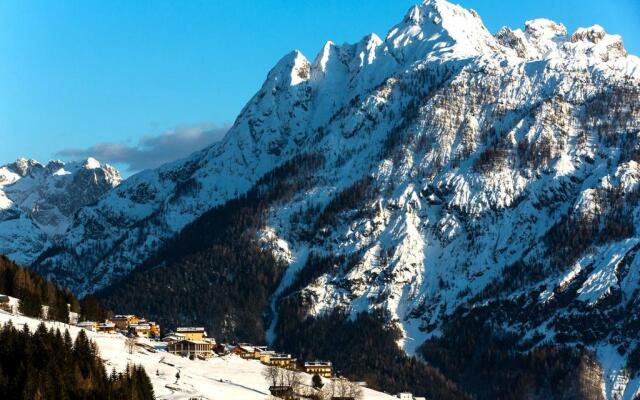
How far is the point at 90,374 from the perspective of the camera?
188500mm

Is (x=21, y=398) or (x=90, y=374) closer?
(x=21, y=398)

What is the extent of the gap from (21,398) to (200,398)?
101 feet

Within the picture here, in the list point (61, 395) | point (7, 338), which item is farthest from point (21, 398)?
point (7, 338)

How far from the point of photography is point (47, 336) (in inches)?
7810

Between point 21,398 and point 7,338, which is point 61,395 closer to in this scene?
point 21,398

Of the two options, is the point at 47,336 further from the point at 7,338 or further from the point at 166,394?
the point at 166,394

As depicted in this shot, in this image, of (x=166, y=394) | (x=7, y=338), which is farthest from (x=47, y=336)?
(x=166, y=394)

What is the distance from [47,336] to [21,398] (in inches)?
982

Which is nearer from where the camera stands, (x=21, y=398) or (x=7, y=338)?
(x=21, y=398)

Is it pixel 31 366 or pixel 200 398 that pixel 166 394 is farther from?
pixel 31 366

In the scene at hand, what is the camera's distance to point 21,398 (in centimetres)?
17400

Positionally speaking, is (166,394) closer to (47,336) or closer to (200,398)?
(200,398)

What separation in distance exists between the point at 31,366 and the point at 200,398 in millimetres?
25468

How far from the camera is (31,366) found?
183375mm
